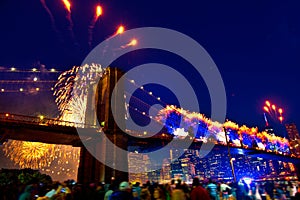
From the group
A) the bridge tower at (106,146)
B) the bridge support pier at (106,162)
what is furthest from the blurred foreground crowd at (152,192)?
the bridge tower at (106,146)

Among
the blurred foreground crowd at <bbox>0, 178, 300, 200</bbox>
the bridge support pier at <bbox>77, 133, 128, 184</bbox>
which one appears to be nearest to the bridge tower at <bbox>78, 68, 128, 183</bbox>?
the bridge support pier at <bbox>77, 133, 128, 184</bbox>

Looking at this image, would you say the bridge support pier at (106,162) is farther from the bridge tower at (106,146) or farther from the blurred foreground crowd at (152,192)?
the blurred foreground crowd at (152,192)

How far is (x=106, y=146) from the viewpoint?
32.5m

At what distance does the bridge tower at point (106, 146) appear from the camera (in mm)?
31219

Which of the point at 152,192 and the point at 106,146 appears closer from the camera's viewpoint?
the point at 152,192

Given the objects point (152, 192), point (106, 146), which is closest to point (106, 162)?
point (106, 146)

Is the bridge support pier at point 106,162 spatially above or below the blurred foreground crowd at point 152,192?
above

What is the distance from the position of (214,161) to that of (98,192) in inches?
6908

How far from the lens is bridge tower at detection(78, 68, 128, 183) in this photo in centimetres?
3122

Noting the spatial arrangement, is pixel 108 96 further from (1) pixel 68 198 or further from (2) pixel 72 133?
(1) pixel 68 198

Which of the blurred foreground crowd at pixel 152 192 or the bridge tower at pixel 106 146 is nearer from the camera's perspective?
the blurred foreground crowd at pixel 152 192

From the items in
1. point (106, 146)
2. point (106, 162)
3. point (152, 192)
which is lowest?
point (152, 192)

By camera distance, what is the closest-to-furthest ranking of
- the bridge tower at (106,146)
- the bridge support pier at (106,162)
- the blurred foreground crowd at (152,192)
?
the blurred foreground crowd at (152,192) → the bridge support pier at (106,162) → the bridge tower at (106,146)

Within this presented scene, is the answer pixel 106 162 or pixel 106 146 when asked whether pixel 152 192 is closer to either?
pixel 106 162
